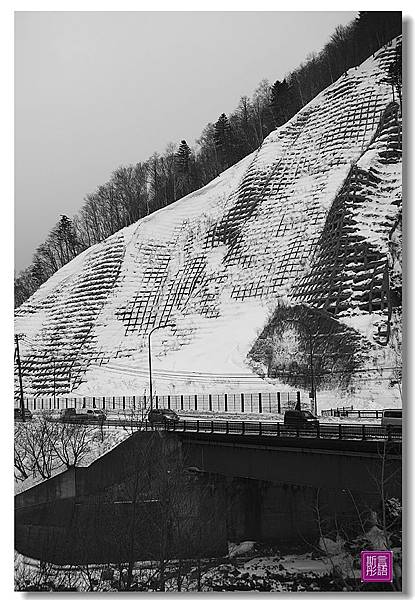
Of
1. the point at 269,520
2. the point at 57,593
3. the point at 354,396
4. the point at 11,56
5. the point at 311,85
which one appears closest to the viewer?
the point at 57,593

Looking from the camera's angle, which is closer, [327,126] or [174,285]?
[174,285]

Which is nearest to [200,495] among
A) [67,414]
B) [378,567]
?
[378,567]

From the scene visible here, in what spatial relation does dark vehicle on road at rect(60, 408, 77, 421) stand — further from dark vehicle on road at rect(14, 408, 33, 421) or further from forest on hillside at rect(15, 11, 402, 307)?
forest on hillside at rect(15, 11, 402, 307)

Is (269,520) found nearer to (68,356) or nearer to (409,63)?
(409,63)

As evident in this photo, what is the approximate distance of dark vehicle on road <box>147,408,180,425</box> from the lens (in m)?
20.9

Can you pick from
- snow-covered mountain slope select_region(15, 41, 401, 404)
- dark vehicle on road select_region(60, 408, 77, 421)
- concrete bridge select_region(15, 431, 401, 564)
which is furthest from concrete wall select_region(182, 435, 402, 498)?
snow-covered mountain slope select_region(15, 41, 401, 404)

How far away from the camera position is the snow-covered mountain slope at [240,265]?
27.4 meters

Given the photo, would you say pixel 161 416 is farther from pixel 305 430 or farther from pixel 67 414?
pixel 305 430

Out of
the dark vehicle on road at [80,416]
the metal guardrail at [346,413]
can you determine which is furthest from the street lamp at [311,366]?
the dark vehicle on road at [80,416]

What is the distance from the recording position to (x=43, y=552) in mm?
14758

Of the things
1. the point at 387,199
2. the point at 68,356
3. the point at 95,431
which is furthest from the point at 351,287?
the point at 95,431

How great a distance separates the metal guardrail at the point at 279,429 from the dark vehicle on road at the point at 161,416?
0.16 m

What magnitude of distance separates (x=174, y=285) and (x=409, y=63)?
86.1ft

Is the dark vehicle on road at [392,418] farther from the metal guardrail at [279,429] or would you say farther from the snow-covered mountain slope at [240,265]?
the snow-covered mountain slope at [240,265]
